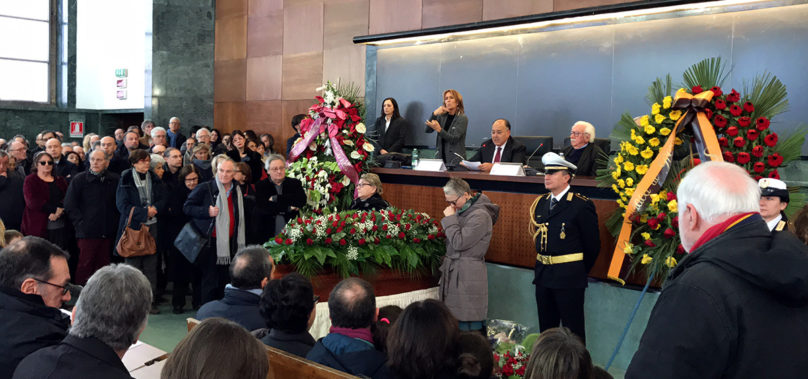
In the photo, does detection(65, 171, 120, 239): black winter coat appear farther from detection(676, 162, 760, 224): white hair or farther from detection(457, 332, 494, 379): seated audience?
detection(676, 162, 760, 224): white hair

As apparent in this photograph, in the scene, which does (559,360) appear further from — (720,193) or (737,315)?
(720,193)

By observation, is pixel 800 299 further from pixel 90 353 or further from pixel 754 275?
pixel 90 353

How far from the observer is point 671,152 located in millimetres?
4695

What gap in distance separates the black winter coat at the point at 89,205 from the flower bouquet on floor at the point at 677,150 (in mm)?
4358

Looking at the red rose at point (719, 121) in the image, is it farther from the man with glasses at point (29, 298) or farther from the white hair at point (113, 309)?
the man with glasses at point (29, 298)

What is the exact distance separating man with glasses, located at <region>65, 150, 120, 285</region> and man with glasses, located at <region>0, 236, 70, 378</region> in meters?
3.77

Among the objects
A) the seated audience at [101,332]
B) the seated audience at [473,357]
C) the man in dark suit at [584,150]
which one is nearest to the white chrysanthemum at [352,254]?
the man in dark suit at [584,150]

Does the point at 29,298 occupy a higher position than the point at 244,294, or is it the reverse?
the point at 29,298

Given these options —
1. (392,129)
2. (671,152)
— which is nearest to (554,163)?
(671,152)

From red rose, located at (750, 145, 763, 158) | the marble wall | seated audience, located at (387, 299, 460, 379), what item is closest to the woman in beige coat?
red rose, located at (750, 145, 763, 158)

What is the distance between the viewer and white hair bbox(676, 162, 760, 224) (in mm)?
1786

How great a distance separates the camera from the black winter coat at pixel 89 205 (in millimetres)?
6395

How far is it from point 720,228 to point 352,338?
4.87 feet

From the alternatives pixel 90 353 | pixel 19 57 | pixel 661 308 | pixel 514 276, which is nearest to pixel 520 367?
pixel 661 308
